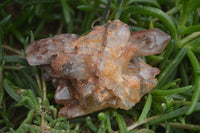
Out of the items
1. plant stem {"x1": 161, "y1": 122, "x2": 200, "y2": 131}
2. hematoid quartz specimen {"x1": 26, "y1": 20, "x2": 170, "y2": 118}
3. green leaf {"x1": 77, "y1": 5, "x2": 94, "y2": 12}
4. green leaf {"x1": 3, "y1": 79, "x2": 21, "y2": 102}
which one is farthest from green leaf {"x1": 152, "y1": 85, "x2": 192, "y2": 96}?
green leaf {"x1": 3, "y1": 79, "x2": 21, "y2": 102}

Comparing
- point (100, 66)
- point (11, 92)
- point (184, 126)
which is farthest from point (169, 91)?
point (11, 92)

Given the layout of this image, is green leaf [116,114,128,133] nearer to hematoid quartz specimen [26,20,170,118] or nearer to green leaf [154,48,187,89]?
hematoid quartz specimen [26,20,170,118]

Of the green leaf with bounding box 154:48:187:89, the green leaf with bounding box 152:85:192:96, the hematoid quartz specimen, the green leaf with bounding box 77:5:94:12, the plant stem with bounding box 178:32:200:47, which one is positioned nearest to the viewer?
the hematoid quartz specimen

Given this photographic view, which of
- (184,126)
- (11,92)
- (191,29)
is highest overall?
(191,29)

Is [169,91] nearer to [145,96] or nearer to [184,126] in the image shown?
[145,96]

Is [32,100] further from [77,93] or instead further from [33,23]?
[33,23]

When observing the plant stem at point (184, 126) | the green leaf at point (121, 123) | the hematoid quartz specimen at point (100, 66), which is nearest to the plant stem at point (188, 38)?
the hematoid quartz specimen at point (100, 66)

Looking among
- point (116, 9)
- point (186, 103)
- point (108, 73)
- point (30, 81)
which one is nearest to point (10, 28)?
point (30, 81)
